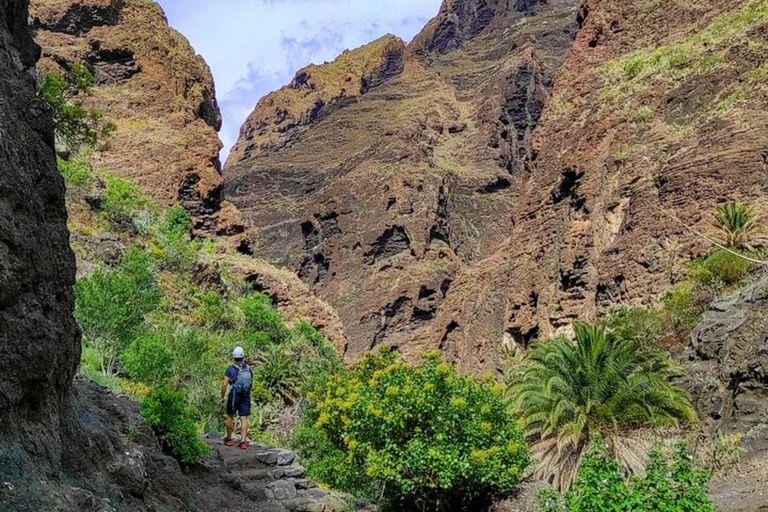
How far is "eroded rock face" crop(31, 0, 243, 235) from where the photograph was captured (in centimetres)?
5584

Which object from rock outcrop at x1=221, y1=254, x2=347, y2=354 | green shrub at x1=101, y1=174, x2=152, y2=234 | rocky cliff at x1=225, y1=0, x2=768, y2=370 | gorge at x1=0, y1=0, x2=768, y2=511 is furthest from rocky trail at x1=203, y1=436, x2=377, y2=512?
rock outcrop at x1=221, y1=254, x2=347, y2=354

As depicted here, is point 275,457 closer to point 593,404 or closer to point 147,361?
point 147,361

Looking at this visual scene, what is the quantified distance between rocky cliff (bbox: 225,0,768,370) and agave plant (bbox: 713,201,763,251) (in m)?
2.44

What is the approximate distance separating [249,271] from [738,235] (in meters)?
37.8

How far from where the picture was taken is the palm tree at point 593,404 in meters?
16.5

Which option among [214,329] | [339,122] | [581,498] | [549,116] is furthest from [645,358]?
[339,122]

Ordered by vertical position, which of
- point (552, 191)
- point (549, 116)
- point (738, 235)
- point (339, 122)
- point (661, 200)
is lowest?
point (738, 235)

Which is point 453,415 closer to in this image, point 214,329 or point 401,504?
point 401,504

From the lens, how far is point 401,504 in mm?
13984

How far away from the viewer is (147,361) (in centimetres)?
1820

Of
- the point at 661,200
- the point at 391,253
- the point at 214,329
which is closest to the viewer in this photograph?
the point at 661,200

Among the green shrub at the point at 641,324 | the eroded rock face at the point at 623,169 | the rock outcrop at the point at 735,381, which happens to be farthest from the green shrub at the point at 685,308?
the rock outcrop at the point at 735,381

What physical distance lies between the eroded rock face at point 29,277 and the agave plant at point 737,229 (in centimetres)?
2715

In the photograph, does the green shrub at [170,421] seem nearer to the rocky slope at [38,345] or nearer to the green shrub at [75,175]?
the rocky slope at [38,345]
